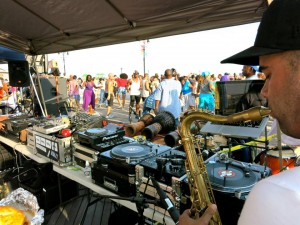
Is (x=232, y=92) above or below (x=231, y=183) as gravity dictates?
above

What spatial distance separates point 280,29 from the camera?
2.11 feet

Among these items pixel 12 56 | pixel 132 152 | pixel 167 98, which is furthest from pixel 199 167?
pixel 12 56

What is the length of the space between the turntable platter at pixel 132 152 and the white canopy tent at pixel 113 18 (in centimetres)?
145

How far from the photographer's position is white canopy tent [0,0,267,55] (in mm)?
2318

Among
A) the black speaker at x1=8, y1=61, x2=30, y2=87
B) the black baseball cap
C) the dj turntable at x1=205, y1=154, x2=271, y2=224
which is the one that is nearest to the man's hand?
the dj turntable at x1=205, y1=154, x2=271, y2=224

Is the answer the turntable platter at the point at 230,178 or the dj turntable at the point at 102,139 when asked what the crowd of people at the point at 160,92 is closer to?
the dj turntable at the point at 102,139

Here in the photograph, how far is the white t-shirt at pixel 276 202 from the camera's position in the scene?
0.46m

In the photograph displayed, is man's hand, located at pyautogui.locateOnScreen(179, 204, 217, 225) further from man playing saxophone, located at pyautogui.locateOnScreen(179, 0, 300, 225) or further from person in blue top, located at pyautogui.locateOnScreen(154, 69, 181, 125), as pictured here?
person in blue top, located at pyautogui.locateOnScreen(154, 69, 181, 125)

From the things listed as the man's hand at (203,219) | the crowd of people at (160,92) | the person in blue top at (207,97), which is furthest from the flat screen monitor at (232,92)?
the person in blue top at (207,97)

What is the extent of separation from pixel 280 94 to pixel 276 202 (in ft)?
1.12

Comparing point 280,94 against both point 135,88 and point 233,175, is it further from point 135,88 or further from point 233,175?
point 135,88

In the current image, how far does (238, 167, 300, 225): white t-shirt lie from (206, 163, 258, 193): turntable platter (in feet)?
2.62

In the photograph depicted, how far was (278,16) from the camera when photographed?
662 mm

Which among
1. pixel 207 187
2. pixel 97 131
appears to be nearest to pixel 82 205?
pixel 97 131
